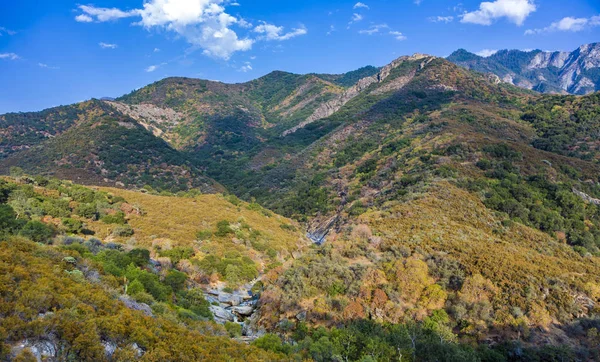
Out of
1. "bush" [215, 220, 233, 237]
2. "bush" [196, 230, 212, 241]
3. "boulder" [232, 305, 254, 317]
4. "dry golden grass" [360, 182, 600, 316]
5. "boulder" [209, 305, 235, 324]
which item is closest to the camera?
"dry golden grass" [360, 182, 600, 316]

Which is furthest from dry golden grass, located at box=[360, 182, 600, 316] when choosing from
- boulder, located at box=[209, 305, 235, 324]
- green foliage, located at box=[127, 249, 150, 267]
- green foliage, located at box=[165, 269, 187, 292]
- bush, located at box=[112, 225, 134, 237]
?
bush, located at box=[112, 225, 134, 237]

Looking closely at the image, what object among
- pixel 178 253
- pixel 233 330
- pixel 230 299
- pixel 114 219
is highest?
pixel 114 219

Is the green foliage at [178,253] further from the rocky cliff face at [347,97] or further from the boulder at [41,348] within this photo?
the rocky cliff face at [347,97]

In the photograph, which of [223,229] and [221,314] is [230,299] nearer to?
[221,314]

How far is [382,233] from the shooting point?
34875 mm

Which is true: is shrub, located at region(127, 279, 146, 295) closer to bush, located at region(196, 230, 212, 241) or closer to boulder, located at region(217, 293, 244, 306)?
boulder, located at region(217, 293, 244, 306)

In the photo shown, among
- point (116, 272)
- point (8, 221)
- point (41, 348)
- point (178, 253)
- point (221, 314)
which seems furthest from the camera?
point (178, 253)

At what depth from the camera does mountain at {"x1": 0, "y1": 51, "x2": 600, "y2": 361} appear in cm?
2219

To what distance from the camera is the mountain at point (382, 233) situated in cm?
2219

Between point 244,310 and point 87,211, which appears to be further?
point 87,211

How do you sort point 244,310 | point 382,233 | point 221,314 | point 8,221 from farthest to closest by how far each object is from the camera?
point 382,233 → point 244,310 → point 8,221 → point 221,314

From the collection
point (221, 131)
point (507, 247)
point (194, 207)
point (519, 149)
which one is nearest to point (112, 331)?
point (507, 247)

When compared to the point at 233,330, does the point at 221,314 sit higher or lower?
lower

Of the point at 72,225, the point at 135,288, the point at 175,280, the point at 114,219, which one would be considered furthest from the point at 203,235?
the point at 135,288
